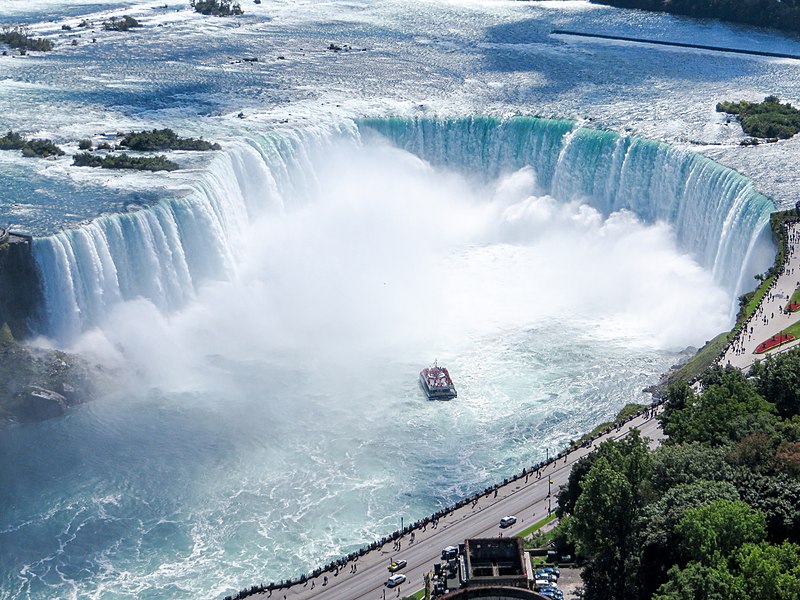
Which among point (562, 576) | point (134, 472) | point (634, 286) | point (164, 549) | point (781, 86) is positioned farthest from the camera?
point (781, 86)

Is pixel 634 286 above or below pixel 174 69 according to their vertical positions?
below

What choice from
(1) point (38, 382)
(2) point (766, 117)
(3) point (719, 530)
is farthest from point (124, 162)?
(3) point (719, 530)

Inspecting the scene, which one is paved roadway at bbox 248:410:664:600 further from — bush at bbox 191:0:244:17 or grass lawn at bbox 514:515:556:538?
bush at bbox 191:0:244:17

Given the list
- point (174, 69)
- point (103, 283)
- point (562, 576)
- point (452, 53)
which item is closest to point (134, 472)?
point (103, 283)

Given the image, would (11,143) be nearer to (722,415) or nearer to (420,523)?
(420,523)

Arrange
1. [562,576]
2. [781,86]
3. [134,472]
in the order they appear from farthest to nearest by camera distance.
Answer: [781,86]
[134,472]
[562,576]

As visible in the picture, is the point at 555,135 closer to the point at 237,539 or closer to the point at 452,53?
the point at 452,53

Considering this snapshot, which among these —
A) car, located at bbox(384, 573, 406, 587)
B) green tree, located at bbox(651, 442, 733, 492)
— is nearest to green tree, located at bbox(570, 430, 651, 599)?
green tree, located at bbox(651, 442, 733, 492)
